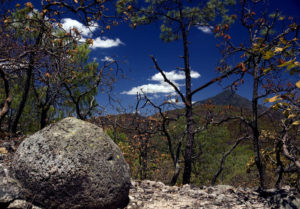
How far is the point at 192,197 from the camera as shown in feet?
22.6

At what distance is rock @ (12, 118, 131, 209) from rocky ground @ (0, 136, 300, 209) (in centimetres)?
37

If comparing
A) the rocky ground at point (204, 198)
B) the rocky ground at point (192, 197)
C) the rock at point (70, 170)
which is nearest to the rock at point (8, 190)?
the rocky ground at point (192, 197)

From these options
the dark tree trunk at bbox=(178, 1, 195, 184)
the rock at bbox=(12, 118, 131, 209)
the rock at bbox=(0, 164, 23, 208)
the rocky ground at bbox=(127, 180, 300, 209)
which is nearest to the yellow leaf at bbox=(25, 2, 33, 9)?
the rock at bbox=(12, 118, 131, 209)

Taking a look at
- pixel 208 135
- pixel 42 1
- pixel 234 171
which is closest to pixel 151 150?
pixel 208 135

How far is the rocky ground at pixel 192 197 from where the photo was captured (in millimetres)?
5953

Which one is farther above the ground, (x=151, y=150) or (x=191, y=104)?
(x=191, y=104)

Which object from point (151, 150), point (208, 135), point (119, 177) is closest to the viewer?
point (119, 177)

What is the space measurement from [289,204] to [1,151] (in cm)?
785

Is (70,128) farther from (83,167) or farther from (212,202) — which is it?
(212,202)

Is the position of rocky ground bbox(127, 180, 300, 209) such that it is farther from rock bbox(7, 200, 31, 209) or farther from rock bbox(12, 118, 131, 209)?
rock bbox(7, 200, 31, 209)

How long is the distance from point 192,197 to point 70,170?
3443mm

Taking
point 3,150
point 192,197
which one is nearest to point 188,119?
point 192,197

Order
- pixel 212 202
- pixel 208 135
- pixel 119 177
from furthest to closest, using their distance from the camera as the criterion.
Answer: pixel 208 135 → pixel 212 202 → pixel 119 177

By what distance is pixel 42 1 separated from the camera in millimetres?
8664
